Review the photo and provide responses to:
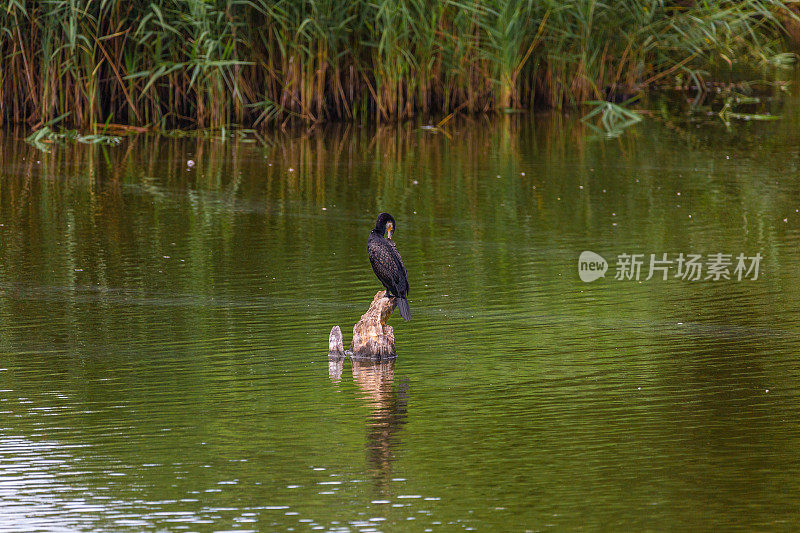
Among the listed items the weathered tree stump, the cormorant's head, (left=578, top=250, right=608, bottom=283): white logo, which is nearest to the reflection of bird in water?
the cormorant's head

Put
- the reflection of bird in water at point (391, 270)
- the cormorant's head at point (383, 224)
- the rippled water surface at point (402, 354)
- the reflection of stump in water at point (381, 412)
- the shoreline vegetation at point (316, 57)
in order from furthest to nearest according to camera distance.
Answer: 1. the shoreline vegetation at point (316, 57)
2. the cormorant's head at point (383, 224)
3. the reflection of bird in water at point (391, 270)
4. the reflection of stump in water at point (381, 412)
5. the rippled water surface at point (402, 354)

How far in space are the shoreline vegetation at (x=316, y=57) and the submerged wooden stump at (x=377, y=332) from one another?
649 centimetres

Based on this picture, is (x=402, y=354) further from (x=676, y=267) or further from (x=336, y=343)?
(x=676, y=267)

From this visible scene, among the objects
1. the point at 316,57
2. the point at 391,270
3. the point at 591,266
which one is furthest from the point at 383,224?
the point at 316,57

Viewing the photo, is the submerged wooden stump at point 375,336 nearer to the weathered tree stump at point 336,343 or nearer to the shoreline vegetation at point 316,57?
the weathered tree stump at point 336,343

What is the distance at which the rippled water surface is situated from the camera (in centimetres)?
439

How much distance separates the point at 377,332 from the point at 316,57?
8110 millimetres

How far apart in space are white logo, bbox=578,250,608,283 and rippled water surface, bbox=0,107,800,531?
3.6 inches

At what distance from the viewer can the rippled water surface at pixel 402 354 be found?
439 centimetres

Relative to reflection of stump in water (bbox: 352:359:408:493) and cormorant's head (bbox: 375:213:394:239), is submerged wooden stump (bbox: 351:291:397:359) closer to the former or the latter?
reflection of stump in water (bbox: 352:359:408:493)

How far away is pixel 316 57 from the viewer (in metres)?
13.8

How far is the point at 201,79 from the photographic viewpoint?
1328 centimetres

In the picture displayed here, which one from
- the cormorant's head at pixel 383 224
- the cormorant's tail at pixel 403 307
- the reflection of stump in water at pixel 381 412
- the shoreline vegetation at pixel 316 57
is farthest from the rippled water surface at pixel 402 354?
the shoreline vegetation at pixel 316 57

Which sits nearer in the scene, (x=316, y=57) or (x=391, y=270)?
(x=391, y=270)
